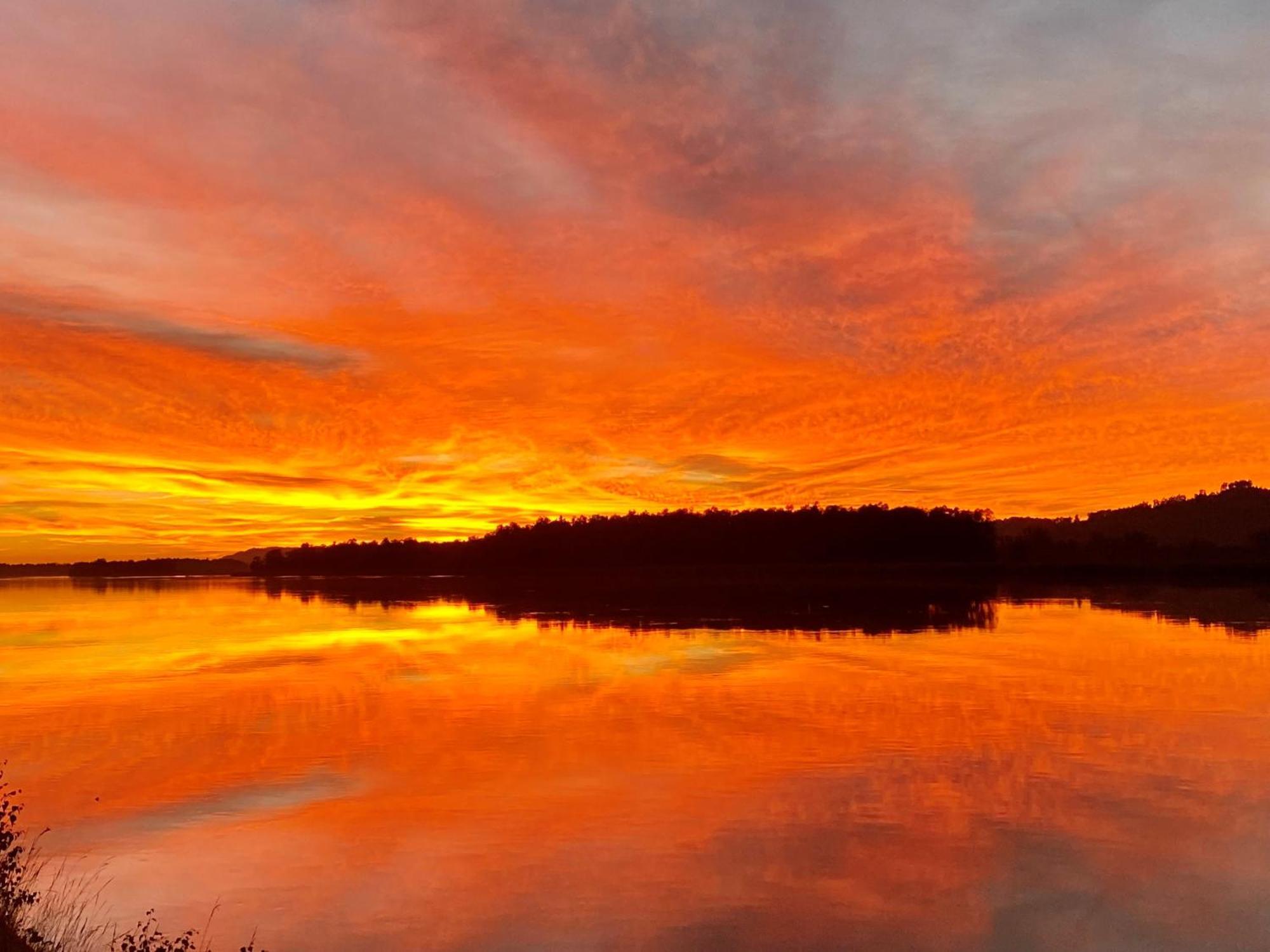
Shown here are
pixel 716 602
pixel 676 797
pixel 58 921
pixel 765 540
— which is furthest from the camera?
pixel 765 540

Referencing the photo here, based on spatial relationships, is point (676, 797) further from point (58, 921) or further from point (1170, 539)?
→ point (1170, 539)

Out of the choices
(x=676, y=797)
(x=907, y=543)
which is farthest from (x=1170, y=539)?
(x=676, y=797)

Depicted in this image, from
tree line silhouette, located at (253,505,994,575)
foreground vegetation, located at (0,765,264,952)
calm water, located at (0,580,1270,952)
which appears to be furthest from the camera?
tree line silhouette, located at (253,505,994,575)

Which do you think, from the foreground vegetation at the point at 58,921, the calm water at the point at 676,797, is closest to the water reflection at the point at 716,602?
the calm water at the point at 676,797

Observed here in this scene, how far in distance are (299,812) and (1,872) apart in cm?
625

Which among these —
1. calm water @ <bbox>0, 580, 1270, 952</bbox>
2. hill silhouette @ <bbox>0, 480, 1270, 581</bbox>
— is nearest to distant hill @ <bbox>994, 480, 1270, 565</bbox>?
hill silhouette @ <bbox>0, 480, 1270, 581</bbox>

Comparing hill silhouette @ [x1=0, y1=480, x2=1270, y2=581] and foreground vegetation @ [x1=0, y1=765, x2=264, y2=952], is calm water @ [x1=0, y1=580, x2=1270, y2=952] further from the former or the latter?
hill silhouette @ [x1=0, y1=480, x2=1270, y2=581]

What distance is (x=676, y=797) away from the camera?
64.1ft

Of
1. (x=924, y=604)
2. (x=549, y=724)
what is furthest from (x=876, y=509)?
(x=549, y=724)

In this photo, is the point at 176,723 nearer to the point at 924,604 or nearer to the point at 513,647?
the point at 513,647

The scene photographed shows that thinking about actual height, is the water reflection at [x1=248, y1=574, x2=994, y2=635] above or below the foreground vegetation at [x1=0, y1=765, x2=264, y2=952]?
above

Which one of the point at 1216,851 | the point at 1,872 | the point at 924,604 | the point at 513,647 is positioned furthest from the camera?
the point at 924,604

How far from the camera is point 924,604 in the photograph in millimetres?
77688

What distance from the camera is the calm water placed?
13.6m
